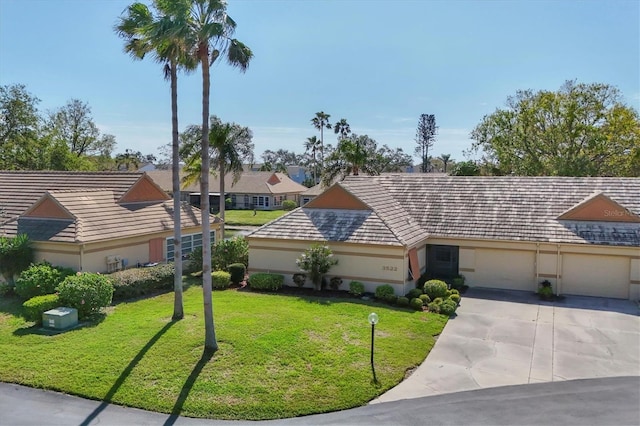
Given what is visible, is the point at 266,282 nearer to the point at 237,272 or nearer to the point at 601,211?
the point at 237,272

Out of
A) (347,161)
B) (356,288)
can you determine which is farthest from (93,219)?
(347,161)

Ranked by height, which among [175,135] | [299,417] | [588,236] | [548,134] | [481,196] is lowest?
[299,417]

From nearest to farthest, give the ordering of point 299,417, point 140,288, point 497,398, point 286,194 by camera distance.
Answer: point 299,417 → point 497,398 → point 140,288 → point 286,194

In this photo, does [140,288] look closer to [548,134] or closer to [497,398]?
[497,398]

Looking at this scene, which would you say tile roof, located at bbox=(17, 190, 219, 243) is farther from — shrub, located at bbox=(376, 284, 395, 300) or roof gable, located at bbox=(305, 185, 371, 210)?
shrub, located at bbox=(376, 284, 395, 300)

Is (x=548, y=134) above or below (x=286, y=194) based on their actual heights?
above

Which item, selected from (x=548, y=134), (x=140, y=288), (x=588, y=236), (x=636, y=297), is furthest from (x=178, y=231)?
(x=548, y=134)

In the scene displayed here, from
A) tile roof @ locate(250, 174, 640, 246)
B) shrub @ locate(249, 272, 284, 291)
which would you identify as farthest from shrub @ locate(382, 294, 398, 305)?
shrub @ locate(249, 272, 284, 291)
